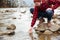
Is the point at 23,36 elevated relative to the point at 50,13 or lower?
lower

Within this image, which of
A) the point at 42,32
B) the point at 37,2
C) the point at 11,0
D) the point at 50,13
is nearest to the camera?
the point at 37,2

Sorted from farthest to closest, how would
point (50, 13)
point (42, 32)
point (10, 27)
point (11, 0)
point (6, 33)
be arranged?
point (11, 0) → point (10, 27) → point (6, 33) → point (42, 32) → point (50, 13)

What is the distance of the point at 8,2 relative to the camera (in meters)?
10.9

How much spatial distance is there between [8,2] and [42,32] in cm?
772

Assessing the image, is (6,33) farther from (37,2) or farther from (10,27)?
(37,2)

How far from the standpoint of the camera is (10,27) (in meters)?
3.93

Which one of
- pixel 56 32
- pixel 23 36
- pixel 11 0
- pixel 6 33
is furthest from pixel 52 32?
pixel 11 0

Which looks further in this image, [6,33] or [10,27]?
[10,27]

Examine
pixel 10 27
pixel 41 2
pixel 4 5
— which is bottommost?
pixel 4 5

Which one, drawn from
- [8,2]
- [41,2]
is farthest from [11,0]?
[41,2]

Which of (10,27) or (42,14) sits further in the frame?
(10,27)

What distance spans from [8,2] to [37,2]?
852 cm

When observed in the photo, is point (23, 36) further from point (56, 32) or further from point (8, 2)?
point (8, 2)

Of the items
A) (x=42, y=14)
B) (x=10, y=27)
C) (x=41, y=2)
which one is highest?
(x=41, y=2)
